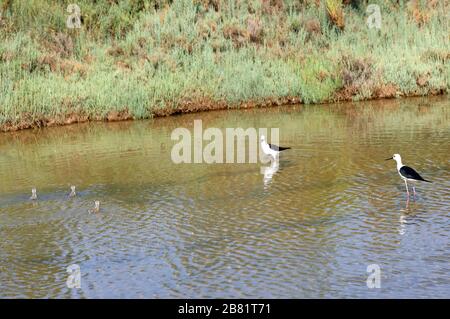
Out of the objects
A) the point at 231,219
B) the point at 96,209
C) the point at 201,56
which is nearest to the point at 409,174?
the point at 231,219

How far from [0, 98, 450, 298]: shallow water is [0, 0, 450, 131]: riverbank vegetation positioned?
3505mm

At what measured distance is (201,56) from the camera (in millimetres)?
25734

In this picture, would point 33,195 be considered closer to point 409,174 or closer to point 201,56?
point 409,174

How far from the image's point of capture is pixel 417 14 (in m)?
29.5

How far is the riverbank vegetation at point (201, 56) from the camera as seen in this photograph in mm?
23141

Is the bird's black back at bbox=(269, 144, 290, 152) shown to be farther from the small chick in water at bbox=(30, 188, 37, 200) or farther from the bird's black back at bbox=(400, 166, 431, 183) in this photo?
the small chick in water at bbox=(30, 188, 37, 200)

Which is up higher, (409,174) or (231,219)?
(409,174)

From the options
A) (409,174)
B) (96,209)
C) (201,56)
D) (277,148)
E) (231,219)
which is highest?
(201,56)

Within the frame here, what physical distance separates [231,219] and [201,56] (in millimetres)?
14221

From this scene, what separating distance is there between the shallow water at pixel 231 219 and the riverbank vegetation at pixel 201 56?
351 cm

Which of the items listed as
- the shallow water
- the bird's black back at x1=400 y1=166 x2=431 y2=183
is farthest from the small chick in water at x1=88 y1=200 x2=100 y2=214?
the bird's black back at x1=400 y1=166 x2=431 y2=183

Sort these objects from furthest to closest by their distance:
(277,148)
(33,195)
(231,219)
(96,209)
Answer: (277,148) < (33,195) < (96,209) < (231,219)

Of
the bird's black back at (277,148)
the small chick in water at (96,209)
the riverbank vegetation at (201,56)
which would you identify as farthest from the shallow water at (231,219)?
the riverbank vegetation at (201,56)

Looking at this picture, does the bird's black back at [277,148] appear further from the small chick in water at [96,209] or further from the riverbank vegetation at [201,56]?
the riverbank vegetation at [201,56]
